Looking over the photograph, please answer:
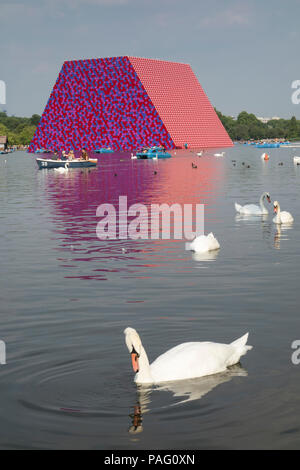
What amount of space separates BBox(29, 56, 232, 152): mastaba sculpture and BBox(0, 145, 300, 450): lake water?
517ft

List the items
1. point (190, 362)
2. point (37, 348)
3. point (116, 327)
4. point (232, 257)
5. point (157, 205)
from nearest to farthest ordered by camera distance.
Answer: point (190, 362), point (37, 348), point (116, 327), point (232, 257), point (157, 205)

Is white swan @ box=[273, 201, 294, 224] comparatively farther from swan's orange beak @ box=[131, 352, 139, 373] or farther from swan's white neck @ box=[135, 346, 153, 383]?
swan's orange beak @ box=[131, 352, 139, 373]

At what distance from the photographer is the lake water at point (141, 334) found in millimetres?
7906

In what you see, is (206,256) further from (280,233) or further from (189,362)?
(189,362)

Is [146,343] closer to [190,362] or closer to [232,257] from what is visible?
[190,362]

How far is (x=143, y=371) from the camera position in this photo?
8727 mm

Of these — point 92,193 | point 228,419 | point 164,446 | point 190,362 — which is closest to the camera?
point 164,446

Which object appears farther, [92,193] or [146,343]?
[92,193]

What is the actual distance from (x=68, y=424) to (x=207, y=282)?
7118 millimetres

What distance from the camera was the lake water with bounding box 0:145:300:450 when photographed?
7.91 meters

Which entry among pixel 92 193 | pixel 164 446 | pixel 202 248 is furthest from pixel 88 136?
pixel 164 446

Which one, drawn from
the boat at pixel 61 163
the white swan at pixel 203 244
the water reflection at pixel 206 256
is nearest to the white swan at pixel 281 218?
the water reflection at pixel 206 256

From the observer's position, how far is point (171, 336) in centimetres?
1098

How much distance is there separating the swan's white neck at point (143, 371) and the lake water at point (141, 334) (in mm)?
172
